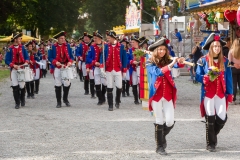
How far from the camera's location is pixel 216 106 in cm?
883

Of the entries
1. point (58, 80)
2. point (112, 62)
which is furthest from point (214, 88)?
point (58, 80)

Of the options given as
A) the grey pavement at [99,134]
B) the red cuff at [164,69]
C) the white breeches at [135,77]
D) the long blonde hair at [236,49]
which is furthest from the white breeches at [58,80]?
the red cuff at [164,69]

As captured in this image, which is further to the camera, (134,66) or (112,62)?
(134,66)

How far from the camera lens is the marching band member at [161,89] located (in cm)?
851

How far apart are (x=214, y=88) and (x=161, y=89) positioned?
31.8 inches

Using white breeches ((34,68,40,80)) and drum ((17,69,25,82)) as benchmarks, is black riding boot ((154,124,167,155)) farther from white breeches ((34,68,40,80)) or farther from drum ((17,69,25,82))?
white breeches ((34,68,40,80))

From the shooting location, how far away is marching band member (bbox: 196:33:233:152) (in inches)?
343

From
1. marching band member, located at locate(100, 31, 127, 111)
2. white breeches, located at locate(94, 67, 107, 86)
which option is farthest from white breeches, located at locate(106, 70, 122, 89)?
white breeches, located at locate(94, 67, 107, 86)

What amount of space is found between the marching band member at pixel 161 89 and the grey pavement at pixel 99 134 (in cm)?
39

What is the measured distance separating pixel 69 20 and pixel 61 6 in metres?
2.52

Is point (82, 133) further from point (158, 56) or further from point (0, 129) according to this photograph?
point (158, 56)

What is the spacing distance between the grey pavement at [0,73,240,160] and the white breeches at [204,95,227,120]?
21.6 inches

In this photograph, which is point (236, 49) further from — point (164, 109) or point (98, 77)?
point (164, 109)

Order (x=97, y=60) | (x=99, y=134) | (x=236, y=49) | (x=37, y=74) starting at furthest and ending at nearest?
(x=37, y=74)
(x=97, y=60)
(x=236, y=49)
(x=99, y=134)
